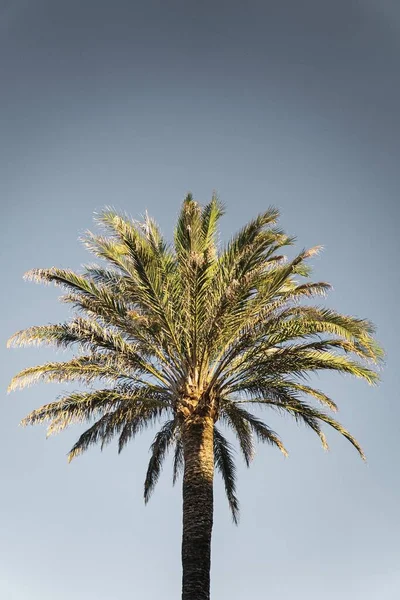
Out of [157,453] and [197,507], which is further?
[157,453]

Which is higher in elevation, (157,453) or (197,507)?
(157,453)

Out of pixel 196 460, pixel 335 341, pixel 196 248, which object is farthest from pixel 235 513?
pixel 196 248

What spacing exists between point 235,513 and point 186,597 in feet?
18.2

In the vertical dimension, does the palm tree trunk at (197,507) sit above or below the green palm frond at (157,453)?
below

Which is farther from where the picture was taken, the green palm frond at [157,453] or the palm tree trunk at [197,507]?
the green palm frond at [157,453]

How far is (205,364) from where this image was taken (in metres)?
15.4

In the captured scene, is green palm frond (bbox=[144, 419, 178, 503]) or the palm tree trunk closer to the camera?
the palm tree trunk

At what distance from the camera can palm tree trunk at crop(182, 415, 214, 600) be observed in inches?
524

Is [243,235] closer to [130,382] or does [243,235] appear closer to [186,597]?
[130,382]

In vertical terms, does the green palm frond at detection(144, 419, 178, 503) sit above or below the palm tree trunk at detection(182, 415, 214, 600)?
above

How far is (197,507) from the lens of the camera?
46.1ft

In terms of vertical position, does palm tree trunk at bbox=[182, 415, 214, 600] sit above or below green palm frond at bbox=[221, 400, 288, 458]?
below

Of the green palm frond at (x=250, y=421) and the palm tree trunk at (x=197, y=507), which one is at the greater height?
the green palm frond at (x=250, y=421)

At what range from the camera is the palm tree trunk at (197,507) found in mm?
13305
